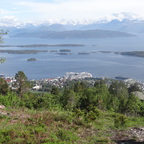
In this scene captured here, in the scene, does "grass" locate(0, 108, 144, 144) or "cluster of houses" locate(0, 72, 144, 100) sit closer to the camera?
"grass" locate(0, 108, 144, 144)

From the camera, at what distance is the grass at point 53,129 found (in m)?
4.22

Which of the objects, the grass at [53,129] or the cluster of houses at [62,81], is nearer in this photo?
the grass at [53,129]

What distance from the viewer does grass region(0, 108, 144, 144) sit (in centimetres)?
422

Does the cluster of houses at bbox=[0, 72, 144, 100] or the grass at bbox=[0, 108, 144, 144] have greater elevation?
the grass at bbox=[0, 108, 144, 144]

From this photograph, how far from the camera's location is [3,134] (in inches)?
169

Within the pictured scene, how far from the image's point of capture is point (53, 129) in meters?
4.85

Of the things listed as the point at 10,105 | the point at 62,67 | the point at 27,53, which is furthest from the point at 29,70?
the point at 10,105

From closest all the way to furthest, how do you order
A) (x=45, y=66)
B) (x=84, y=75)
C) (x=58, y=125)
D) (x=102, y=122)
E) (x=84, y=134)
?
(x=84, y=134)
(x=58, y=125)
(x=102, y=122)
(x=84, y=75)
(x=45, y=66)

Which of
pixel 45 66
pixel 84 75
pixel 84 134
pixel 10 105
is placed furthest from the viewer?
pixel 45 66

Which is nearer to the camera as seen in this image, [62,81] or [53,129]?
[53,129]

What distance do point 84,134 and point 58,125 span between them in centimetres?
70

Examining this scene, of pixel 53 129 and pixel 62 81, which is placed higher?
pixel 53 129

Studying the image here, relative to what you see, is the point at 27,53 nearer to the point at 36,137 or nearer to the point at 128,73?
the point at 128,73

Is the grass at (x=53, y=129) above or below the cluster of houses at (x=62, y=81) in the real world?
above
